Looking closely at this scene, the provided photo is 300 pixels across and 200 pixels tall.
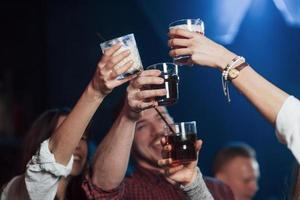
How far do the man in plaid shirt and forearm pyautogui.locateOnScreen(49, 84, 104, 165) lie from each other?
212mm

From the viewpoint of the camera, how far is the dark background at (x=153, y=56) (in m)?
4.28

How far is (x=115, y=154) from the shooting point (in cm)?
229

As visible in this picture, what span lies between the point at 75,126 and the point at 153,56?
244cm

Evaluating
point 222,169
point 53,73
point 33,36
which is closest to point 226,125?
point 222,169

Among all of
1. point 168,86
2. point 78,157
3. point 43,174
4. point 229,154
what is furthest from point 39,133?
point 229,154

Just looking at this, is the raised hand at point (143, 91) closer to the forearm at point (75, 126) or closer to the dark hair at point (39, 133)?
the forearm at point (75, 126)

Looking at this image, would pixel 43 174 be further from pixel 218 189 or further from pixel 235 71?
pixel 218 189

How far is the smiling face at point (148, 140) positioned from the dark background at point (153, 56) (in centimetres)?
150

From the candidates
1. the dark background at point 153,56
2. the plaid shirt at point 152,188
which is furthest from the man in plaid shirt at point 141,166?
the dark background at point 153,56

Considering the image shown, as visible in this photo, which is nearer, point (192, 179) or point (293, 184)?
point (293, 184)

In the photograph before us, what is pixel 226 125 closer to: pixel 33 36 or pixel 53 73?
pixel 53 73

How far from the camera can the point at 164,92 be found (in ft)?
6.73

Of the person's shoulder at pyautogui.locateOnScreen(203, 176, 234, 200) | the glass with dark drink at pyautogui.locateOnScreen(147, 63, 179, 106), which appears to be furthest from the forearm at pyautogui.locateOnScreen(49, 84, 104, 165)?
the person's shoulder at pyautogui.locateOnScreen(203, 176, 234, 200)

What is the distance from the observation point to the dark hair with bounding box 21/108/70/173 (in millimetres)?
2600
